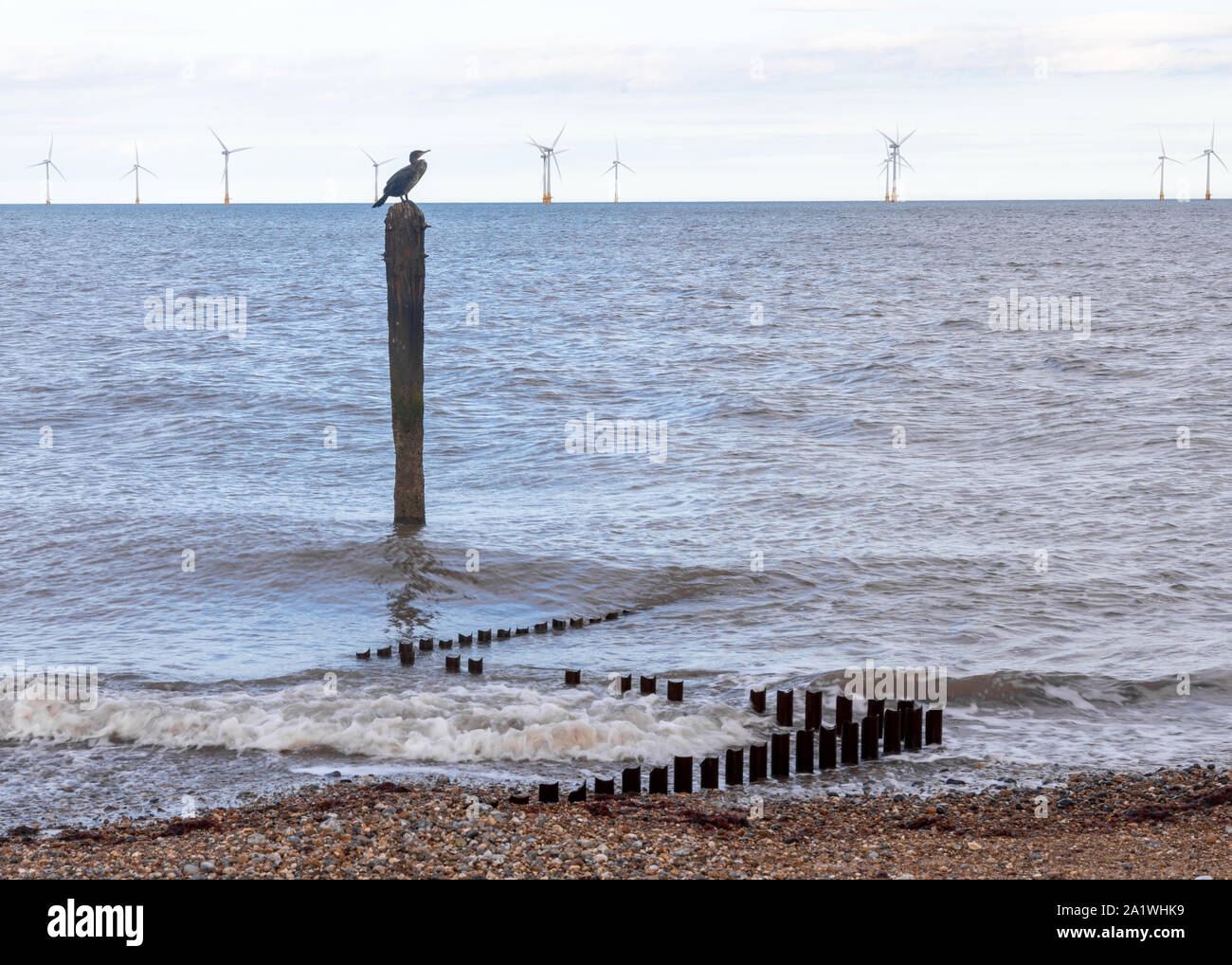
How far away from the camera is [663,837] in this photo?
8500 millimetres

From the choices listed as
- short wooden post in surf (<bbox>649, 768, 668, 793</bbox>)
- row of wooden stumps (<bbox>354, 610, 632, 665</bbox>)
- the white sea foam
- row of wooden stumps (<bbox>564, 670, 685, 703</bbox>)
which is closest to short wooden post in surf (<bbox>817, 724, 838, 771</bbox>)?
the white sea foam

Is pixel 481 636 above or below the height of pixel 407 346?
below

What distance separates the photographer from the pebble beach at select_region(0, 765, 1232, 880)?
777cm

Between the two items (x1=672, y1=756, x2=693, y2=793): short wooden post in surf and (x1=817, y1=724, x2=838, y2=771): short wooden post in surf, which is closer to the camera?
(x1=672, y1=756, x2=693, y2=793): short wooden post in surf

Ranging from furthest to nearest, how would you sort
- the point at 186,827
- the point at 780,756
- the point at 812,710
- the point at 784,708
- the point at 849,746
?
the point at 784,708
the point at 812,710
the point at 849,746
the point at 780,756
the point at 186,827

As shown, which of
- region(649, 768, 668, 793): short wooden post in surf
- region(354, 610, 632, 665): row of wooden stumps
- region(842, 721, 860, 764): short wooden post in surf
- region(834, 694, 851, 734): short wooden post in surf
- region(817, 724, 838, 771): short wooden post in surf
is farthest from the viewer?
region(354, 610, 632, 665): row of wooden stumps

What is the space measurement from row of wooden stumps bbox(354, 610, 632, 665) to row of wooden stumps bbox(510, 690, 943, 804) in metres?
4.28

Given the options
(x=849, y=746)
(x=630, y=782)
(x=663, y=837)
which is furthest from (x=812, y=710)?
(x=663, y=837)

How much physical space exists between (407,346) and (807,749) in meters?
10.5

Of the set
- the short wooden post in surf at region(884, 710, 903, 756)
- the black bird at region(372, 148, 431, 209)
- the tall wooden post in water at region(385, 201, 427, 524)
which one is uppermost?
the black bird at region(372, 148, 431, 209)

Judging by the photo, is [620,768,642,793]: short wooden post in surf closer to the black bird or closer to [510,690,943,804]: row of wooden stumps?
[510,690,943,804]: row of wooden stumps

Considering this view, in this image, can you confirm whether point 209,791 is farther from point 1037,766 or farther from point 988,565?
point 988,565

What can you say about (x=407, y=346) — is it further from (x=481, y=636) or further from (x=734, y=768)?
(x=734, y=768)
